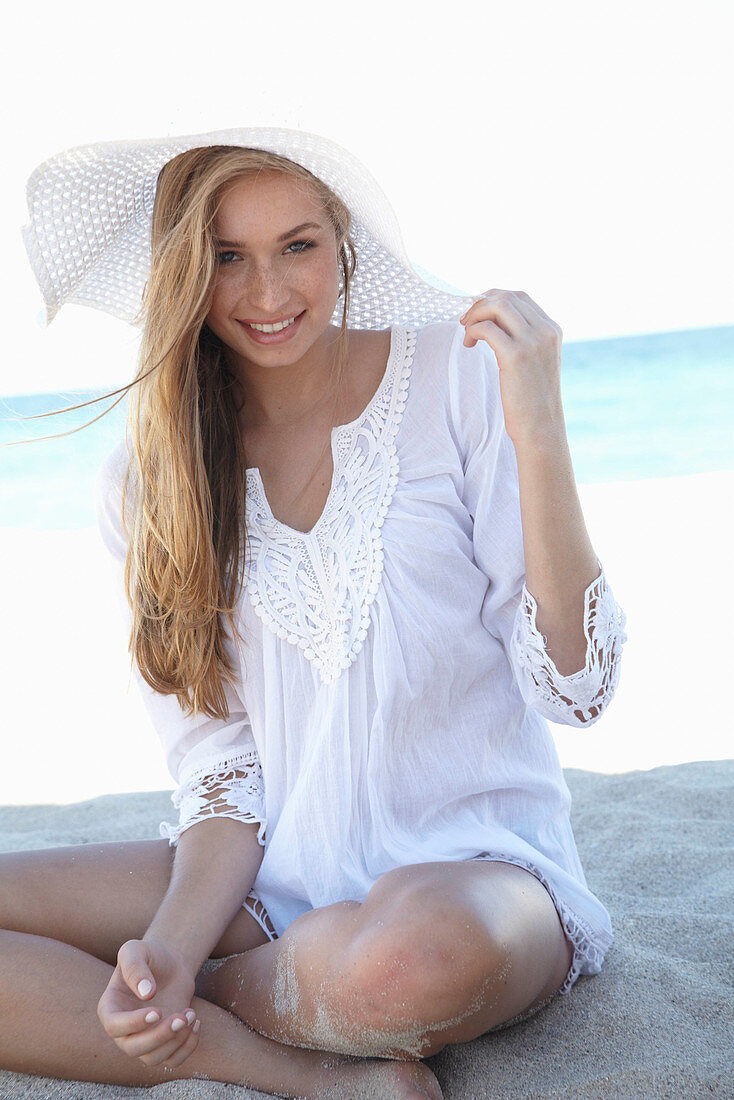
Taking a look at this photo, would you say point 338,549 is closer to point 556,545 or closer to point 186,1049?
point 556,545

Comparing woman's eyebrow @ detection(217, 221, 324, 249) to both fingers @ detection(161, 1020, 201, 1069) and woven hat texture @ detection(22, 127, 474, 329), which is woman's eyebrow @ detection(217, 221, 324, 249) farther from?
fingers @ detection(161, 1020, 201, 1069)

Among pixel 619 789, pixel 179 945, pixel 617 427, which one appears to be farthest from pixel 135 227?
pixel 617 427

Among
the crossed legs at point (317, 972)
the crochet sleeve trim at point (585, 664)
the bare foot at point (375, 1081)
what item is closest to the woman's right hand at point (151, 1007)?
the crossed legs at point (317, 972)

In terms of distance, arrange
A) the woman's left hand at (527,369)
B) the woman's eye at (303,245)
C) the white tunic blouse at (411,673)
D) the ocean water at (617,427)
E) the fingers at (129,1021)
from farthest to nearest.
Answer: the ocean water at (617,427) < the woman's eye at (303,245) < the white tunic blouse at (411,673) < the woman's left hand at (527,369) < the fingers at (129,1021)

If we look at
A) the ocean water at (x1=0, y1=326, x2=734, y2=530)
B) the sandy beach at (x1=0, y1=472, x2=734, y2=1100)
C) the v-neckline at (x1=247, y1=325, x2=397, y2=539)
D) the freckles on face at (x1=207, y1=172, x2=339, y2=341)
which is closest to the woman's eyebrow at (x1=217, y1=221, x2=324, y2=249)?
the freckles on face at (x1=207, y1=172, x2=339, y2=341)

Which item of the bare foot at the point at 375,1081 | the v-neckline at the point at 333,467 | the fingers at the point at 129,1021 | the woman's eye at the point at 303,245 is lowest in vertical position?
the bare foot at the point at 375,1081

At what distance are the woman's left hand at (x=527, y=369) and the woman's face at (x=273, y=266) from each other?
14.9 inches

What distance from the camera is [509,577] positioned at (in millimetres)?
1872

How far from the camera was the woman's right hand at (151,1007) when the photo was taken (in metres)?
1.44

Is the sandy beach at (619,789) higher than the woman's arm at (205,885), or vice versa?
the woman's arm at (205,885)

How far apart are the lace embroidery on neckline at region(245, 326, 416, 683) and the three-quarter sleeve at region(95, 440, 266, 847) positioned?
17 centimetres

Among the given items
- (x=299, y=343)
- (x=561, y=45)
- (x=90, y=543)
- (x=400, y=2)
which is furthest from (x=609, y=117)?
(x=299, y=343)

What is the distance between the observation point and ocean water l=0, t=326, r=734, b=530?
12438 millimetres

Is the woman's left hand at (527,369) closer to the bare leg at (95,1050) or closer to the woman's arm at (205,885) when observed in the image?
the woman's arm at (205,885)
